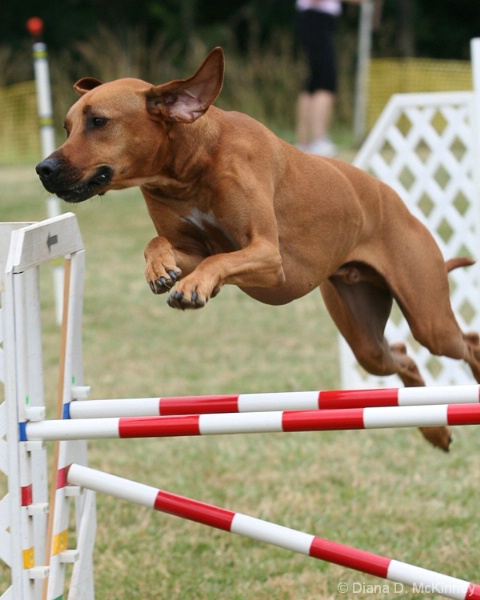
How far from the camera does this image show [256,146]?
116 inches

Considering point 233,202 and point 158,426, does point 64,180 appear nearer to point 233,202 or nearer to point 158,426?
point 233,202

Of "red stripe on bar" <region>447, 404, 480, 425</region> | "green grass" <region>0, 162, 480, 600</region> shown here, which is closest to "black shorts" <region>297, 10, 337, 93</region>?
"green grass" <region>0, 162, 480, 600</region>

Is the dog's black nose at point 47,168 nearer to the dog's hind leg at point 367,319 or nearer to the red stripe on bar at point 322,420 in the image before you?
the red stripe on bar at point 322,420

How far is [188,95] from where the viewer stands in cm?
271

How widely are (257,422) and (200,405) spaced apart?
0.78ft

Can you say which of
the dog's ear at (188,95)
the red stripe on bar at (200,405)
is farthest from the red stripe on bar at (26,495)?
the dog's ear at (188,95)

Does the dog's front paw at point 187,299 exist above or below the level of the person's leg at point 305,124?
above

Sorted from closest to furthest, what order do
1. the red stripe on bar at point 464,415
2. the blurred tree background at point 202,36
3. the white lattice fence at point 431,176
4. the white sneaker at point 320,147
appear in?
the red stripe on bar at point 464,415 < the white lattice fence at point 431,176 < the white sneaker at point 320,147 < the blurred tree background at point 202,36

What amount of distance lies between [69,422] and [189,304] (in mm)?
400

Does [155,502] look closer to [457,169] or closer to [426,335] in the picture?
[426,335]

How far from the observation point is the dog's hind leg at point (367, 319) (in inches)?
143

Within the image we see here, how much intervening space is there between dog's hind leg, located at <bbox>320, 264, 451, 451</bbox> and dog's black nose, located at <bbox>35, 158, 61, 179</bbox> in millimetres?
1260

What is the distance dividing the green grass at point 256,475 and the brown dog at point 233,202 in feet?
2.28

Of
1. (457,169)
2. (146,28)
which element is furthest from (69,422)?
(146,28)
